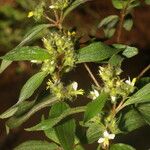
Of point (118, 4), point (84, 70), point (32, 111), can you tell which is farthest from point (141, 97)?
point (84, 70)

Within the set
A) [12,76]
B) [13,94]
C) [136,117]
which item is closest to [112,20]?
[136,117]

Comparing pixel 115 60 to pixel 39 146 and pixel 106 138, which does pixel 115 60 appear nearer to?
pixel 106 138

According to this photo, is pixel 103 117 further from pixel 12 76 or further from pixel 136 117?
pixel 12 76

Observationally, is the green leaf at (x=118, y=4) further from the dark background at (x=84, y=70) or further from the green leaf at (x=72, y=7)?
the dark background at (x=84, y=70)

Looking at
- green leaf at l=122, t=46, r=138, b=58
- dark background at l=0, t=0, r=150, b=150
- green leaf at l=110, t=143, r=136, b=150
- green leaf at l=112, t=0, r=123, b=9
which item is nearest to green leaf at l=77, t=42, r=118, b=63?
green leaf at l=122, t=46, r=138, b=58

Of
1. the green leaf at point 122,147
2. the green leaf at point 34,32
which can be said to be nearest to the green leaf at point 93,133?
the green leaf at point 122,147
